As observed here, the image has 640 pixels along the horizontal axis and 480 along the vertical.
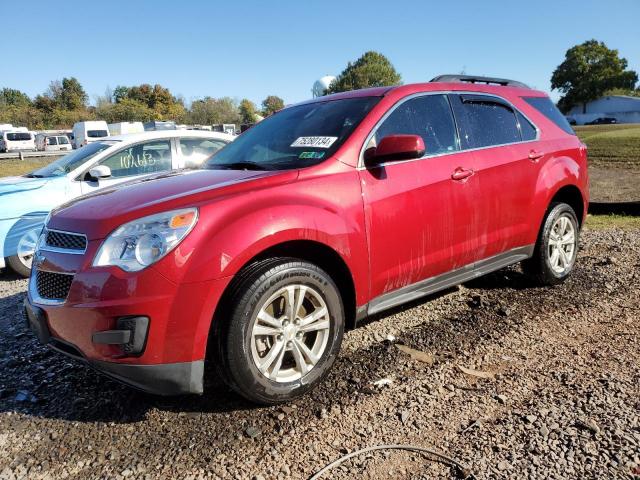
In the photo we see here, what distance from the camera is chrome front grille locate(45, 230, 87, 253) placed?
264cm

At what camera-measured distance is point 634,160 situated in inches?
699

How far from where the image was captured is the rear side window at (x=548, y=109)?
4650 mm

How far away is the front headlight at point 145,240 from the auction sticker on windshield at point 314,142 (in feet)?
3.59

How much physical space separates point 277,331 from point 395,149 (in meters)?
1.32

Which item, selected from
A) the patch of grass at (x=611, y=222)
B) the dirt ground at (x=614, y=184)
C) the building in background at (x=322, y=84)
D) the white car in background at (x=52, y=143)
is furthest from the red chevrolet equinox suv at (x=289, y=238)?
the building in background at (x=322, y=84)

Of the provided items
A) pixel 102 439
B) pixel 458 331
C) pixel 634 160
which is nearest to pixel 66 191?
pixel 102 439

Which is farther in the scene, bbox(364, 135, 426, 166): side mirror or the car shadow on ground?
bbox(364, 135, 426, 166): side mirror

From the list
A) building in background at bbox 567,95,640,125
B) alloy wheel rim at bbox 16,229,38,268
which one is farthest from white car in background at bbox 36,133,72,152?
building in background at bbox 567,95,640,125

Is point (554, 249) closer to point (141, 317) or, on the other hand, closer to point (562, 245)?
point (562, 245)

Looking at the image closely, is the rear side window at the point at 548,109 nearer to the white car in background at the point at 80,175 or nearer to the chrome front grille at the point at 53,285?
the white car in background at the point at 80,175

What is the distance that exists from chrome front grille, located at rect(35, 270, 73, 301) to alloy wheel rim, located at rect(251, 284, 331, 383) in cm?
101

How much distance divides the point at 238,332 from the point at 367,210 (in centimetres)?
112

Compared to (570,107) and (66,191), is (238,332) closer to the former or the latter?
(66,191)

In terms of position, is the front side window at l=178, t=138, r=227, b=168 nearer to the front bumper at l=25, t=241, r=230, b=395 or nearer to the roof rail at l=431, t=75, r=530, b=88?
the roof rail at l=431, t=75, r=530, b=88
